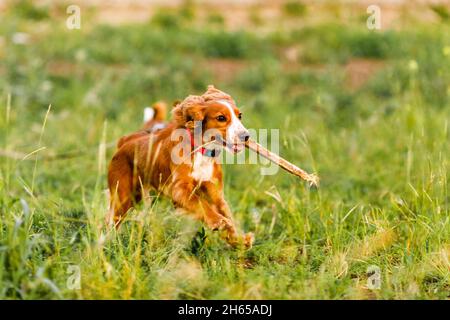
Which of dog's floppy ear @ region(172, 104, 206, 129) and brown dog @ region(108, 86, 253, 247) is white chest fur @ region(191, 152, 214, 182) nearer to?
brown dog @ region(108, 86, 253, 247)

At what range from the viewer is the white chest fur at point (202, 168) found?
4.53 m

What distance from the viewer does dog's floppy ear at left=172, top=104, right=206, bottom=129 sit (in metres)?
4.50

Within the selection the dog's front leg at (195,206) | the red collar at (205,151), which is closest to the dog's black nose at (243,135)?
the red collar at (205,151)

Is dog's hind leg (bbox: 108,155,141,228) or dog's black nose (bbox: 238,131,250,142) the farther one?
dog's hind leg (bbox: 108,155,141,228)

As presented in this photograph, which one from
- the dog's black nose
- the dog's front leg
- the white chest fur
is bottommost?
the dog's front leg

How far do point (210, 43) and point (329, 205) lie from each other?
6372 millimetres

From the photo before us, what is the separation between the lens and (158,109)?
19.0ft

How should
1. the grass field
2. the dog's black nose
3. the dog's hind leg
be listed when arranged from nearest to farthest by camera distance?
the grass field → the dog's black nose → the dog's hind leg

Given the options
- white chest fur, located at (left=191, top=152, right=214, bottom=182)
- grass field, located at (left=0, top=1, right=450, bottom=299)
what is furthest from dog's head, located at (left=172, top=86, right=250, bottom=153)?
grass field, located at (left=0, top=1, right=450, bottom=299)

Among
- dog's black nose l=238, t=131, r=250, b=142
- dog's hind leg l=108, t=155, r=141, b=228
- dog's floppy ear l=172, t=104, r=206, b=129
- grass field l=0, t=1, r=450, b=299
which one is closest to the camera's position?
grass field l=0, t=1, r=450, b=299

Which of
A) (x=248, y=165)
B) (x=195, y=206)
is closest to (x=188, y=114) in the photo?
(x=195, y=206)

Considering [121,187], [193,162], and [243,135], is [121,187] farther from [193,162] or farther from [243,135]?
[243,135]

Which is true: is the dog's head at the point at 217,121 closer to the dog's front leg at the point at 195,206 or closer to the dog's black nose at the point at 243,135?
the dog's black nose at the point at 243,135
